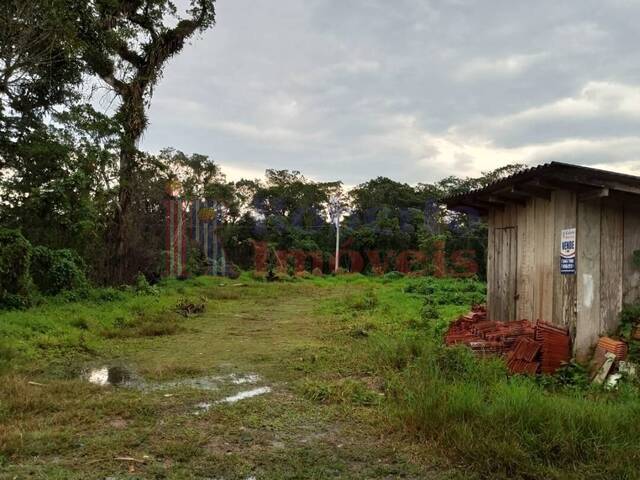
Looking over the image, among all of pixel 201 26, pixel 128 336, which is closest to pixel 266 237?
pixel 201 26

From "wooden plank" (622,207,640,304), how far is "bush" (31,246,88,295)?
12072 millimetres

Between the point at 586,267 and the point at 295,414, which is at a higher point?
the point at 586,267

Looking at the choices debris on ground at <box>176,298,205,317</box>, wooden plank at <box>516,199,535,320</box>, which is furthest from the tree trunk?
wooden plank at <box>516,199,535,320</box>

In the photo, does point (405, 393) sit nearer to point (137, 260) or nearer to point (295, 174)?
point (137, 260)

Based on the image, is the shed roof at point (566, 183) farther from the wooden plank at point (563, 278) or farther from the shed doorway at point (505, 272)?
the shed doorway at point (505, 272)

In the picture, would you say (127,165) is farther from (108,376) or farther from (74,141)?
(108,376)

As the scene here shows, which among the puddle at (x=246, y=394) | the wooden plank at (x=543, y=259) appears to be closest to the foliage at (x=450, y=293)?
the wooden plank at (x=543, y=259)

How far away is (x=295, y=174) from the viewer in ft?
148

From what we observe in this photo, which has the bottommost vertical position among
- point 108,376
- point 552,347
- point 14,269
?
point 108,376

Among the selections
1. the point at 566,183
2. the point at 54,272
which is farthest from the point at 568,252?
the point at 54,272

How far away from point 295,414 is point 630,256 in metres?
4.53

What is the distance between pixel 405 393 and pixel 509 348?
6.20ft

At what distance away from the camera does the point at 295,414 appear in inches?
188

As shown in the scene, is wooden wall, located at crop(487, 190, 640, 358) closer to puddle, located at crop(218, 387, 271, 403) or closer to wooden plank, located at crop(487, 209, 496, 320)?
wooden plank, located at crop(487, 209, 496, 320)
